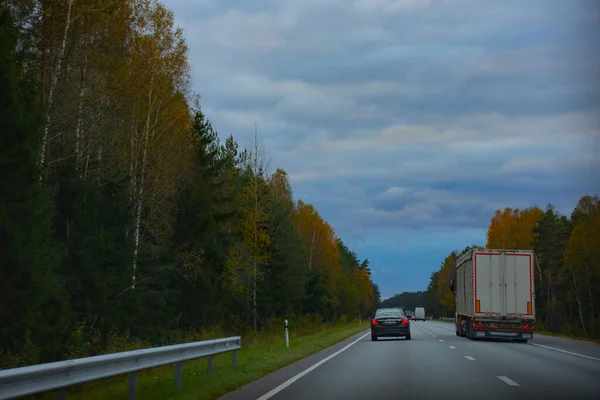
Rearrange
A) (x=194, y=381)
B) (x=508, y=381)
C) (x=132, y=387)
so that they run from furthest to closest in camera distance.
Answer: (x=508, y=381)
(x=194, y=381)
(x=132, y=387)

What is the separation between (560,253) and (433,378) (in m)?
84.7

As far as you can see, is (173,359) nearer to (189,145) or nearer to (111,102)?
(111,102)

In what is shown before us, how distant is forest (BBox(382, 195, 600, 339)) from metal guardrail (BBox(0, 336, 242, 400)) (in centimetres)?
6881

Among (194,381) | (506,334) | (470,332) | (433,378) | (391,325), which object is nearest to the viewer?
(194,381)

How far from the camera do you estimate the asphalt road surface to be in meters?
12.9

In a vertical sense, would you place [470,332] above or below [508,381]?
above

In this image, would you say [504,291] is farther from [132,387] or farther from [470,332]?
[132,387]

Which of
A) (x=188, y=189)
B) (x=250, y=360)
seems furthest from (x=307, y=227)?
(x=250, y=360)

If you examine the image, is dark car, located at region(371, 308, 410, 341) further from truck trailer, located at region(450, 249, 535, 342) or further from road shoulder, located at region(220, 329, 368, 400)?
road shoulder, located at region(220, 329, 368, 400)

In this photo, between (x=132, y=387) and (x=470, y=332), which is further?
(x=470, y=332)

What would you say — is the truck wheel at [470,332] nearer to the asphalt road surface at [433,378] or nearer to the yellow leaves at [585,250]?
the asphalt road surface at [433,378]

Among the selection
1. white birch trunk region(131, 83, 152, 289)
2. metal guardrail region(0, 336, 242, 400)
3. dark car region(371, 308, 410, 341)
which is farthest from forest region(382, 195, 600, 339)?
metal guardrail region(0, 336, 242, 400)

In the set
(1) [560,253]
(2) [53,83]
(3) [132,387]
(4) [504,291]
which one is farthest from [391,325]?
(1) [560,253]

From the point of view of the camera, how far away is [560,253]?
9556cm
